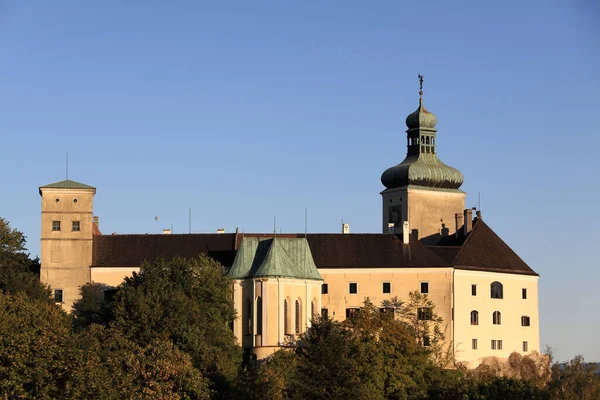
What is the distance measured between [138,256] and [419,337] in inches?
832

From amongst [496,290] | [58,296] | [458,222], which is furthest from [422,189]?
[58,296]

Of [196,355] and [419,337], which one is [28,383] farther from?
[419,337]

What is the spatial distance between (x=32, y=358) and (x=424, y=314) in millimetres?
38337

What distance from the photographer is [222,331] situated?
368 feet

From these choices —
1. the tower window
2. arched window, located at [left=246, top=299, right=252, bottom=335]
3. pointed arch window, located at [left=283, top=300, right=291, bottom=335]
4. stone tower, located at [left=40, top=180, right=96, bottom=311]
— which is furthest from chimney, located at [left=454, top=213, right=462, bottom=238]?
stone tower, located at [left=40, top=180, right=96, bottom=311]

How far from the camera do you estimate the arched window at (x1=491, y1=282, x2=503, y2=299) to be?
409 feet

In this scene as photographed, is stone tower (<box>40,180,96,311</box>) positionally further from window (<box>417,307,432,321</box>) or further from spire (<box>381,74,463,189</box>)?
spire (<box>381,74,463,189</box>)

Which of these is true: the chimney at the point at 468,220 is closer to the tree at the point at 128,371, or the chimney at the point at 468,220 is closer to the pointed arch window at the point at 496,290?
the pointed arch window at the point at 496,290

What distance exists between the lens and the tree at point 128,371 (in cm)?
8850

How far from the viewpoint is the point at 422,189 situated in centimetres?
14400

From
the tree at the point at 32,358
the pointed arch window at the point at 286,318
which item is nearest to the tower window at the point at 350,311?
the pointed arch window at the point at 286,318

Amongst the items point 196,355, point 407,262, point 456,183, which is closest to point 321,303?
point 407,262

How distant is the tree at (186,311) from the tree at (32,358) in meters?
12.5

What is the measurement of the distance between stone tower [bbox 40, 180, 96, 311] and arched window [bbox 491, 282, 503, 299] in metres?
28.7
